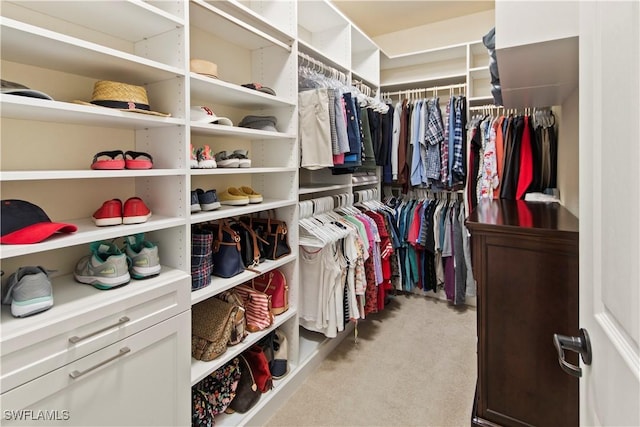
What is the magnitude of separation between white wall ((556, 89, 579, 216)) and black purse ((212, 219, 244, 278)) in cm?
162

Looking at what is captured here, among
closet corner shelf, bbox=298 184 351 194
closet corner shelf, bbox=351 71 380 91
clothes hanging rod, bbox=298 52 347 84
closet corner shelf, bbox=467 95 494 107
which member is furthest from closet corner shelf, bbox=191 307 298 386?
closet corner shelf, bbox=467 95 494 107

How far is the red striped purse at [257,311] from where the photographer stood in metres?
1.79

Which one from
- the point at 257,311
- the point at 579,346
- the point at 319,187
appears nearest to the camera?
the point at 579,346

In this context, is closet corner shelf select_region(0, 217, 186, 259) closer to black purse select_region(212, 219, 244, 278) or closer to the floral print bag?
black purse select_region(212, 219, 244, 278)

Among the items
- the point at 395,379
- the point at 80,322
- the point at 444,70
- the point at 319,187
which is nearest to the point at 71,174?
the point at 80,322

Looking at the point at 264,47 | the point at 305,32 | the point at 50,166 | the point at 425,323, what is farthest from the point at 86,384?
the point at 305,32

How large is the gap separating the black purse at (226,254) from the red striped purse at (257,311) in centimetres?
20

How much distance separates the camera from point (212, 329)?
5.16 ft

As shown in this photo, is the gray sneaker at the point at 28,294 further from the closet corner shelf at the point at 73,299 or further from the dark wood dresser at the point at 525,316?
the dark wood dresser at the point at 525,316

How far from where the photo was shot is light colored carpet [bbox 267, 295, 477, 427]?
178cm

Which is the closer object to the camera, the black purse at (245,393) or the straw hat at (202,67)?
the straw hat at (202,67)

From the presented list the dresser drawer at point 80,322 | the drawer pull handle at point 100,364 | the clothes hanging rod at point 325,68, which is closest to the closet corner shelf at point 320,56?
the clothes hanging rod at point 325,68

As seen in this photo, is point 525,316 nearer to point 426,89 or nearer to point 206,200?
point 206,200

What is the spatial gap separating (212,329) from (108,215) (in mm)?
696
